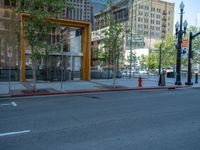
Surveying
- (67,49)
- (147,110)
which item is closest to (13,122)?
(147,110)

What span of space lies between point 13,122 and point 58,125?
148 cm

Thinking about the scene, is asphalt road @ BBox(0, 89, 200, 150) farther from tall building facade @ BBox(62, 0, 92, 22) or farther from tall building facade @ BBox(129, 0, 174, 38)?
tall building facade @ BBox(129, 0, 174, 38)

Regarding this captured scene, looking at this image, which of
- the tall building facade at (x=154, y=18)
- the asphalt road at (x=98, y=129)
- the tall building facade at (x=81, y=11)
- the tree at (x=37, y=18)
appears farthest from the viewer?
the tall building facade at (x=154, y=18)

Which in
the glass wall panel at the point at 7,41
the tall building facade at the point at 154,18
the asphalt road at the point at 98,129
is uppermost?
the tall building facade at the point at 154,18

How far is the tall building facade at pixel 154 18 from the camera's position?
136250mm

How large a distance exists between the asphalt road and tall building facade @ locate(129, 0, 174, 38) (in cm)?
12594

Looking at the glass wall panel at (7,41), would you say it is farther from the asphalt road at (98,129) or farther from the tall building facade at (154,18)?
the tall building facade at (154,18)

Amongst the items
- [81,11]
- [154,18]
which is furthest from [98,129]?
[154,18]

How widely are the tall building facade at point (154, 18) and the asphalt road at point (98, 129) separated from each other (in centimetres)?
12594

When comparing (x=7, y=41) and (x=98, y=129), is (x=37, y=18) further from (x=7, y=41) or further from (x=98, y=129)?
(x=98, y=129)

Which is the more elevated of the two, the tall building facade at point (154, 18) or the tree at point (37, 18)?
the tall building facade at point (154, 18)

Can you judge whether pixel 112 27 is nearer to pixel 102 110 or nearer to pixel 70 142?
pixel 102 110

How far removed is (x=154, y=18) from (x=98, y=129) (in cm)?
14440

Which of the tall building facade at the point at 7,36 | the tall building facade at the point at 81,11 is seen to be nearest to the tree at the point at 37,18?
the tall building facade at the point at 7,36
